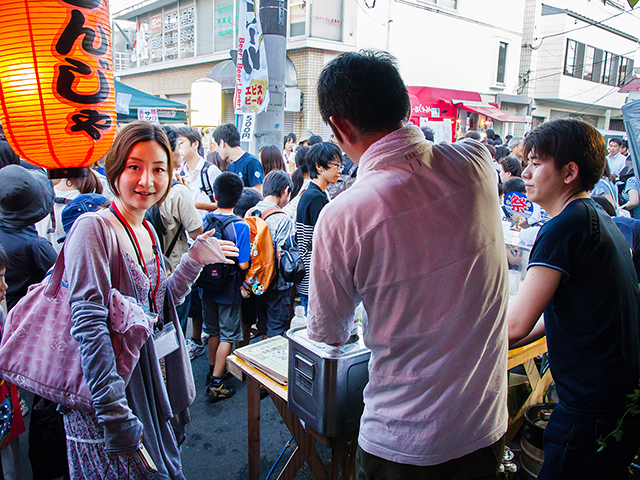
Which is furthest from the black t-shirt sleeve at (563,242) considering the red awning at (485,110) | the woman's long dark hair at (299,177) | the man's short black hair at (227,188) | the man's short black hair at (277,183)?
the red awning at (485,110)

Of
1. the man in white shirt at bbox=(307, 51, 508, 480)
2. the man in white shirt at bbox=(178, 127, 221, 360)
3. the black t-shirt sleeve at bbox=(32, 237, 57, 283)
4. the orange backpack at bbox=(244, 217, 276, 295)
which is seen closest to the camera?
the man in white shirt at bbox=(307, 51, 508, 480)

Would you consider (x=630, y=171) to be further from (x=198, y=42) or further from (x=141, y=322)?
(x=198, y=42)

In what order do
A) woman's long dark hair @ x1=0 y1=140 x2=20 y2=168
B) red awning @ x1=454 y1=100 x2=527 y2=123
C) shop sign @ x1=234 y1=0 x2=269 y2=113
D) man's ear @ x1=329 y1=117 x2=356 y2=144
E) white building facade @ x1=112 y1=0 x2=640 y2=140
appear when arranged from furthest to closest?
red awning @ x1=454 y1=100 x2=527 y2=123
white building facade @ x1=112 y1=0 x2=640 y2=140
shop sign @ x1=234 y1=0 x2=269 y2=113
woman's long dark hair @ x1=0 y1=140 x2=20 y2=168
man's ear @ x1=329 y1=117 x2=356 y2=144

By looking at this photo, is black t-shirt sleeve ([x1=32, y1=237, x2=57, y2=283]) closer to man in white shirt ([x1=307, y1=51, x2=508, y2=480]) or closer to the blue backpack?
the blue backpack

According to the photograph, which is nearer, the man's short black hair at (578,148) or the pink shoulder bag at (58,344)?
the pink shoulder bag at (58,344)

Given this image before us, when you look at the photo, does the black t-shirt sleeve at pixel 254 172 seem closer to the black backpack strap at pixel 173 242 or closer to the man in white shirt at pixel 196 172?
the man in white shirt at pixel 196 172

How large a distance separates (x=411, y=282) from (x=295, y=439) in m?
1.61

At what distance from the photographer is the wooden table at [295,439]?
226 centimetres

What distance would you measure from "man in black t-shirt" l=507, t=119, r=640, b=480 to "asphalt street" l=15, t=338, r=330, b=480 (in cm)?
187

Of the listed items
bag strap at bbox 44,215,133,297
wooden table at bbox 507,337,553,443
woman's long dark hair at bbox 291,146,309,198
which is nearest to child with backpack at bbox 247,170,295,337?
woman's long dark hair at bbox 291,146,309,198

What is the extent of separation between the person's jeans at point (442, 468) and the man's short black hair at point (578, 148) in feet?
3.85

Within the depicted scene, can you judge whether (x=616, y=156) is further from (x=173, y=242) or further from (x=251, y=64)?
(x=173, y=242)

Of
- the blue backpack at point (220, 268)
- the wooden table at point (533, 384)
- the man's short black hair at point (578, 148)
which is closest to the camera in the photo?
the man's short black hair at point (578, 148)

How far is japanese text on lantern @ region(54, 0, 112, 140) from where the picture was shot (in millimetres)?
2104
